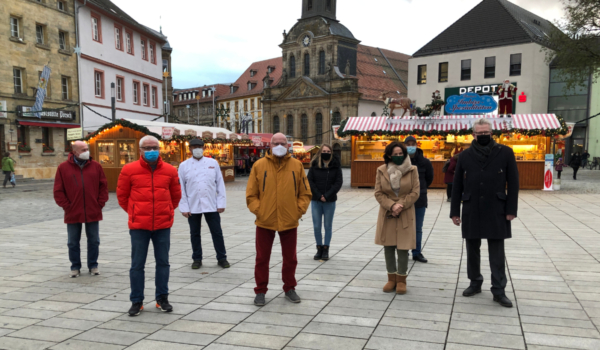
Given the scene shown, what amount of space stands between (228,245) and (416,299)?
4172 mm

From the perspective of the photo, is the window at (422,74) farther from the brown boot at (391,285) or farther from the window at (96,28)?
the brown boot at (391,285)

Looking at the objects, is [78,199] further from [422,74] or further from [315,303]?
[422,74]

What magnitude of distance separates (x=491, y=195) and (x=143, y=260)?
3.73m

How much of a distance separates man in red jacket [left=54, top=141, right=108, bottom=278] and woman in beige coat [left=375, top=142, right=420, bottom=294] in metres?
3.90

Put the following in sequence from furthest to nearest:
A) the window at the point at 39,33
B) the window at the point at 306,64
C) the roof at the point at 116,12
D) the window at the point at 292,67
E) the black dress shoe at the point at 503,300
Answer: the window at the point at 292,67 → the window at the point at 306,64 → the roof at the point at 116,12 → the window at the point at 39,33 → the black dress shoe at the point at 503,300

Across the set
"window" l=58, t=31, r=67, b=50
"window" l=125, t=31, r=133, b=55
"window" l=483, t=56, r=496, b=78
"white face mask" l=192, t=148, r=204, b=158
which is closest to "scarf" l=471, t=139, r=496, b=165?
"white face mask" l=192, t=148, r=204, b=158

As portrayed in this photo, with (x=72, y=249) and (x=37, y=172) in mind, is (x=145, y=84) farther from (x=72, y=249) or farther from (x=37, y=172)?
(x=72, y=249)

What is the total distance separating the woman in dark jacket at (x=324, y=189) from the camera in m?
7.24

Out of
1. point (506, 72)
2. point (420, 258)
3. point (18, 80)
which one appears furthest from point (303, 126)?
point (420, 258)

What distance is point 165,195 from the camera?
16.0 feet

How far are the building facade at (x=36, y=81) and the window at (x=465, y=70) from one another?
3301 cm

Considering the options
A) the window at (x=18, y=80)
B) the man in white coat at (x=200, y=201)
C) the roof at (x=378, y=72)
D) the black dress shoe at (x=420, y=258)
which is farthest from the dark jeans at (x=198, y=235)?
the roof at (x=378, y=72)

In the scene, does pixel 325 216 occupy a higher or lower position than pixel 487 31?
lower

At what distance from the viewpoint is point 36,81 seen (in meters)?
28.0
